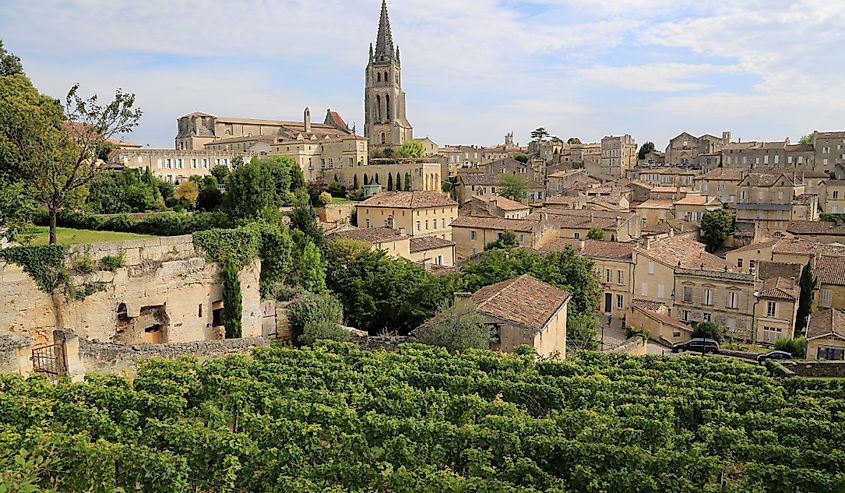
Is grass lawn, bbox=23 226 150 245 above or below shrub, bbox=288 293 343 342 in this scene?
above

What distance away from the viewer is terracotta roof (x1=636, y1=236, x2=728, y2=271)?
3750 centimetres

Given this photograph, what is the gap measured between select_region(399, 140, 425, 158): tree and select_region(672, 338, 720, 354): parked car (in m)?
54.9

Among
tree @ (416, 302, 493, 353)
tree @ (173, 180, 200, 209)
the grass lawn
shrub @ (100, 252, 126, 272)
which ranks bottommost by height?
tree @ (416, 302, 493, 353)

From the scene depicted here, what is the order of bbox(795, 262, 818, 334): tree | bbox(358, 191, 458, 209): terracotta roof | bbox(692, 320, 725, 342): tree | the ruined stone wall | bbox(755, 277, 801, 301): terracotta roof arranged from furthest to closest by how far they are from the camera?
bbox(358, 191, 458, 209): terracotta roof < bbox(795, 262, 818, 334): tree < bbox(755, 277, 801, 301): terracotta roof < bbox(692, 320, 725, 342): tree < the ruined stone wall

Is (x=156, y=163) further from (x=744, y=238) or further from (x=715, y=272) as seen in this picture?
(x=744, y=238)

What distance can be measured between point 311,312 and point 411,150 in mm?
62565

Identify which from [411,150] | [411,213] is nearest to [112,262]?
[411,213]

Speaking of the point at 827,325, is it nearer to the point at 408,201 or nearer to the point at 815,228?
the point at 815,228

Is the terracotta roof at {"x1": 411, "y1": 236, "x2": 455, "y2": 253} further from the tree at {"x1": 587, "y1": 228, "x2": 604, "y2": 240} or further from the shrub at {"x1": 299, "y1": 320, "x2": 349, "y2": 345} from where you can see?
the shrub at {"x1": 299, "y1": 320, "x2": 349, "y2": 345}

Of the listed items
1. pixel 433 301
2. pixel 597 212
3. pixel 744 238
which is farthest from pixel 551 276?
pixel 744 238

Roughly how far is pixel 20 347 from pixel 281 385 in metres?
6.70

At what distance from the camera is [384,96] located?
94.6 metres

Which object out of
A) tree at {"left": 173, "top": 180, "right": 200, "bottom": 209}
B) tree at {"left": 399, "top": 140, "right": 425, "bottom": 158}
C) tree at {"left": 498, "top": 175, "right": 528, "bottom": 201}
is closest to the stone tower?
tree at {"left": 399, "top": 140, "right": 425, "bottom": 158}

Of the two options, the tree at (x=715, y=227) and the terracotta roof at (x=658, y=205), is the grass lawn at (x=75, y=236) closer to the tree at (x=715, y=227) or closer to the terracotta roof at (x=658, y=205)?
the tree at (x=715, y=227)
